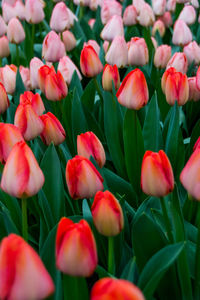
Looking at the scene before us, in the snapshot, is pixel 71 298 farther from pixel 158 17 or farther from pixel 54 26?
pixel 158 17

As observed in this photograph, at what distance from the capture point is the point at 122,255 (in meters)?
0.86

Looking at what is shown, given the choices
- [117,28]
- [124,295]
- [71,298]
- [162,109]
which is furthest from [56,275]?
[117,28]

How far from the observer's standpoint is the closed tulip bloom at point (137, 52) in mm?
1273

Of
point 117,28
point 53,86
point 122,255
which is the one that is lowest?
point 122,255

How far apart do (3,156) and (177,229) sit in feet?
1.14

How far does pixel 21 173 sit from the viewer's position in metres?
0.68

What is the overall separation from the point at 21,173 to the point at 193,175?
262 mm

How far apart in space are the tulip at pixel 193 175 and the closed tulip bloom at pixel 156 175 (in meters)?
0.03

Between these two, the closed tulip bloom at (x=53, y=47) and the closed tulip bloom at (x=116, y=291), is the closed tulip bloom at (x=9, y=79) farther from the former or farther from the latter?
the closed tulip bloom at (x=116, y=291)

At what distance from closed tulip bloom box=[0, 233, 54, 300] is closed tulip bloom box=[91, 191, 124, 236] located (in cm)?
19

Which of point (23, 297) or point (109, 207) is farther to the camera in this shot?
point (109, 207)

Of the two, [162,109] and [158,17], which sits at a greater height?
[158,17]

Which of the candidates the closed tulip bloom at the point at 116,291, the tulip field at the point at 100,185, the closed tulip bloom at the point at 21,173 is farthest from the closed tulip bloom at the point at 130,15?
the closed tulip bloom at the point at 116,291

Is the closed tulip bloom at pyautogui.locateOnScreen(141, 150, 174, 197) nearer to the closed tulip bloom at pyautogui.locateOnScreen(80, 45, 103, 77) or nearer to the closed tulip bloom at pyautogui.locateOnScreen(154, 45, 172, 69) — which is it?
the closed tulip bloom at pyautogui.locateOnScreen(80, 45, 103, 77)
